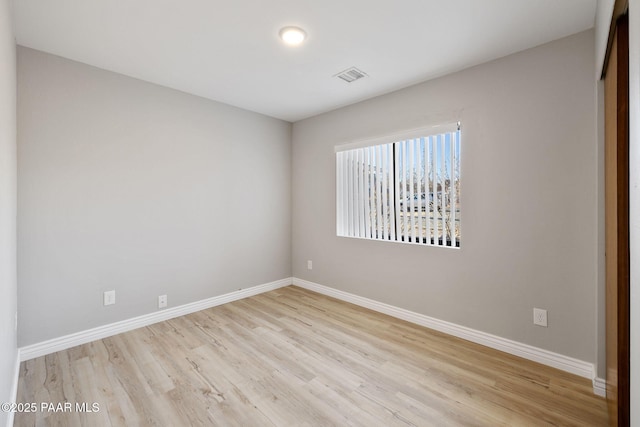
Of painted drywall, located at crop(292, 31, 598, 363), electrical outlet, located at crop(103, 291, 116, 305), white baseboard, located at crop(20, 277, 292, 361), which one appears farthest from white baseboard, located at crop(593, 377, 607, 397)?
electrical outlet, located at crop(103, 291, 116, 305)

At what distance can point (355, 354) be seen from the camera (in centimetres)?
240

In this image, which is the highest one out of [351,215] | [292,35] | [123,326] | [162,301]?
[292,35]

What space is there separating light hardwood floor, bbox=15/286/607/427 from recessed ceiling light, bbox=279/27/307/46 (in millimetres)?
2463

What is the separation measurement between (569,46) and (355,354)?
2.83 metres

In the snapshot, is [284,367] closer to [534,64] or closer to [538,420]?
[538,420]

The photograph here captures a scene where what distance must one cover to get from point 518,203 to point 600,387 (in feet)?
4.28

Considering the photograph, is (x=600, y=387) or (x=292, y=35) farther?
(x=292, y=35)

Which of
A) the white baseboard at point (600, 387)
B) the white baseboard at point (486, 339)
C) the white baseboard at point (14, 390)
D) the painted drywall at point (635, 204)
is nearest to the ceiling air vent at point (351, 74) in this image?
the painted drywall at point (635, 204)

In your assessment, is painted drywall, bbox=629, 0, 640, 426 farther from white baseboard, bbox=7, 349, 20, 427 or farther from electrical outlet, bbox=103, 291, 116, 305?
electrical outlet, bbox=103, 291, 116, 305

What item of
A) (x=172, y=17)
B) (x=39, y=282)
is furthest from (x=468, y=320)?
(x=39, y=282)

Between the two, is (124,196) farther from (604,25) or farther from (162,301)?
(604,25)

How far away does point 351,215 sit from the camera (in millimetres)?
3645

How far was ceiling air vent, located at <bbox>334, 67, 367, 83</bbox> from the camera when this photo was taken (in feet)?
8.81

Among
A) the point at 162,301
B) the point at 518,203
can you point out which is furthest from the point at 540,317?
the point at 162,301
